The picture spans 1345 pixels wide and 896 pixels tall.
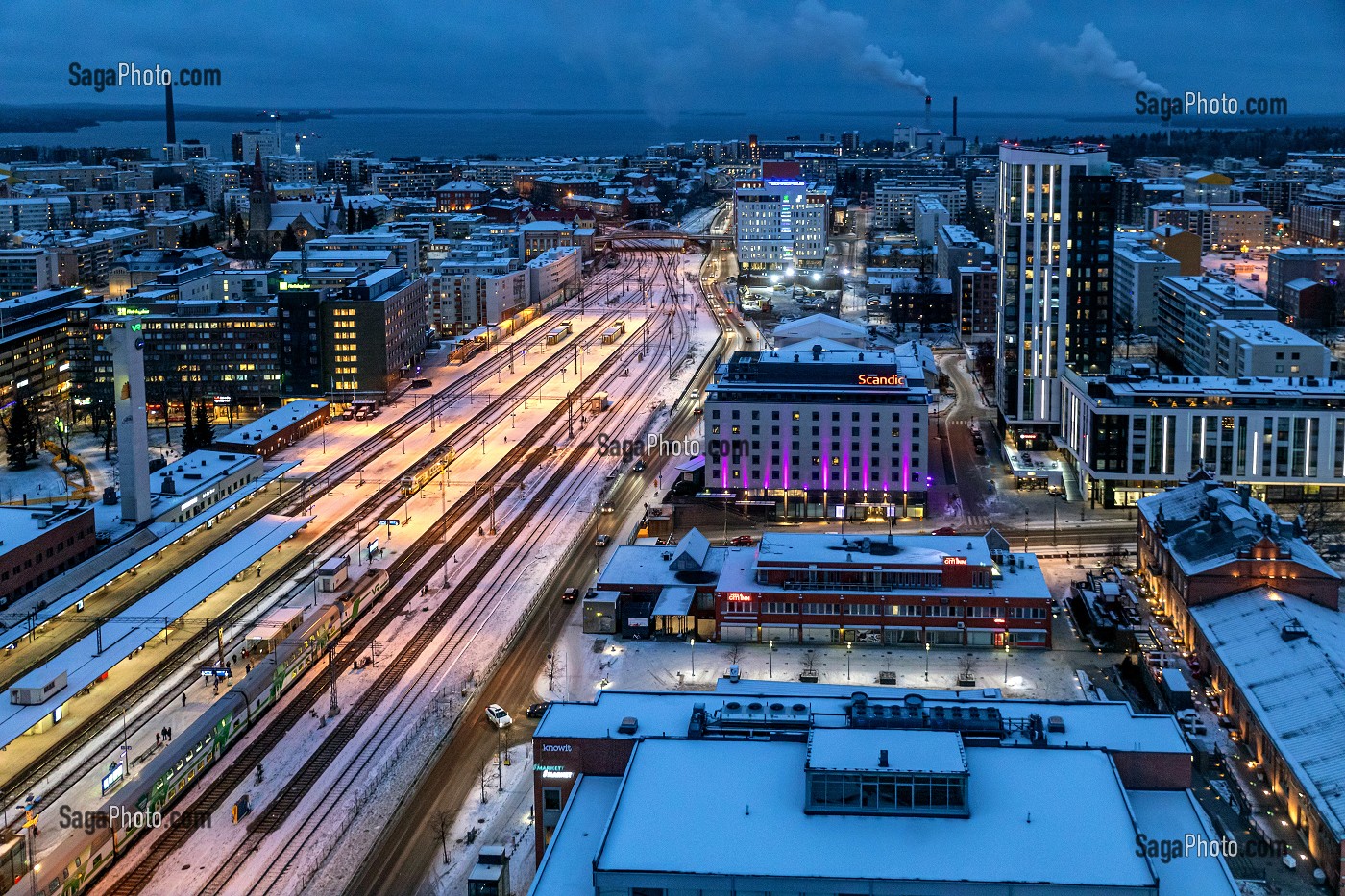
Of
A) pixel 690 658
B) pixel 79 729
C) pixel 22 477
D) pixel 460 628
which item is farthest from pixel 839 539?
pixel 22 477

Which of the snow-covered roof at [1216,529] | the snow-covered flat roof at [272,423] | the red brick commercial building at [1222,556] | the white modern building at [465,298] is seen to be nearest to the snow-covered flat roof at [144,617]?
the snow-covered flat roof at [272,423]

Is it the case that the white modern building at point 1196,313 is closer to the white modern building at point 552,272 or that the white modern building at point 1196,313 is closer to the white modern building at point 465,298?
the white modern building at point 465,298

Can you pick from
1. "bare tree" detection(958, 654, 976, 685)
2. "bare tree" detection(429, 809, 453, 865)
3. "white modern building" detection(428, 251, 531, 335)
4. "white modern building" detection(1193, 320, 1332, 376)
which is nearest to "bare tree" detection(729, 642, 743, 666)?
"bare tree" detection(958, 654, 976, 685)

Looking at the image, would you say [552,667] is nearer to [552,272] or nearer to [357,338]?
[357,338]

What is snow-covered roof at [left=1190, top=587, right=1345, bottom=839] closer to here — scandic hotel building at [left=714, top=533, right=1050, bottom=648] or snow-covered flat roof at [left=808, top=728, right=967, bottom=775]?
scandic hotel building at [left=714, top=533, right=1050, bottom=648]

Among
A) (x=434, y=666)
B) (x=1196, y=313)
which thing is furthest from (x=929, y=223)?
(x=434, y=666)

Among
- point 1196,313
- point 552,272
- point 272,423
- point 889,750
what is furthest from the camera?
point 552,272
